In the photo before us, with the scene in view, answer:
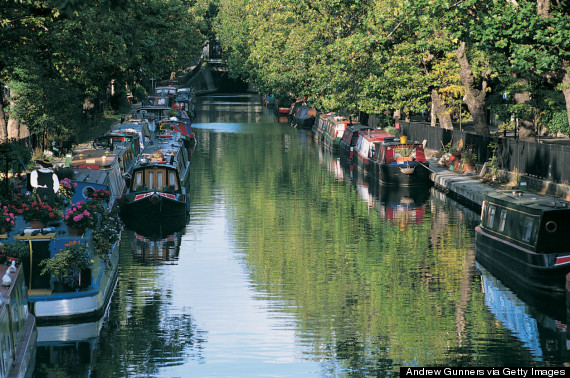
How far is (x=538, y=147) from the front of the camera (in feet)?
134

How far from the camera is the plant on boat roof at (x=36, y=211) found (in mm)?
24578

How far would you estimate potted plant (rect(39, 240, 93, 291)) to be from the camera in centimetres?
2195

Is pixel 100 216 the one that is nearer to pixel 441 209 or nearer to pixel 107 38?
pixel 107 38

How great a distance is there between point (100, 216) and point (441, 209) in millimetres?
18011

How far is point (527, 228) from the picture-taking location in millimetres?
26828

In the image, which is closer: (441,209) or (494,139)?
(441,209)

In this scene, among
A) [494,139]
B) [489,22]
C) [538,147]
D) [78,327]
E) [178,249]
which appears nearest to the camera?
[78,327]

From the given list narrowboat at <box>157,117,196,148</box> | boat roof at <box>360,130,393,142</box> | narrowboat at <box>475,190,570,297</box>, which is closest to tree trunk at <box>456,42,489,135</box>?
boat roof at <box>360,130,393,142</box>

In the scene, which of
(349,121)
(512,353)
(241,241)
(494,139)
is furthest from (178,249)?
(349,121)

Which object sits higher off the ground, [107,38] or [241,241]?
[107,38]

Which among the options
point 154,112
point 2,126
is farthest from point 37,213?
point 154,112

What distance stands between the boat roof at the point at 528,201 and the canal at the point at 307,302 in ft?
7.69

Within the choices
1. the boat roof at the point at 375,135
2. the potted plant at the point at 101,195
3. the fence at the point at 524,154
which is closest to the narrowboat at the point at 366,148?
the boat roof at the point at 375,135

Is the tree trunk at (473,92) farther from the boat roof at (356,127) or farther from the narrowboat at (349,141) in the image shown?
the boat roof at (356,127)
